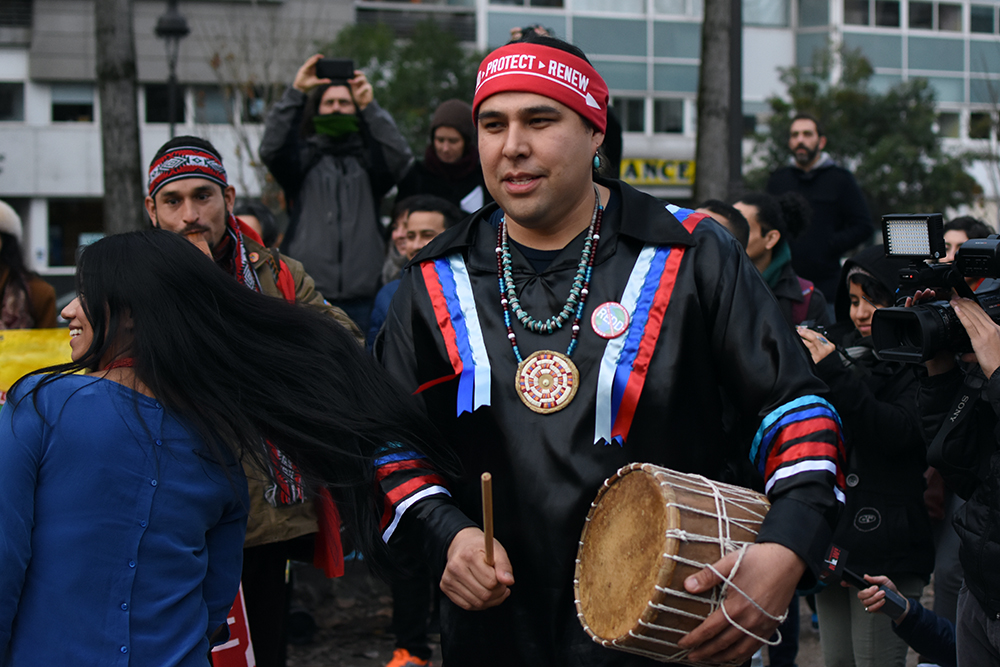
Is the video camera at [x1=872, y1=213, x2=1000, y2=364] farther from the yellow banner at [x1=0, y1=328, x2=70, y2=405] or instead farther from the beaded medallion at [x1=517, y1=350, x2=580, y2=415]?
the yellow banner at [x1=0, y1=328, x2=70, y2=405]

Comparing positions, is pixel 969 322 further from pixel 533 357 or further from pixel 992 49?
pixel 992 49

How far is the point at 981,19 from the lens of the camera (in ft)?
115

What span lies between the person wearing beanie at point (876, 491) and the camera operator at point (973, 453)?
27.2 inches

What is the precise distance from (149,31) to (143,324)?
28.2 m

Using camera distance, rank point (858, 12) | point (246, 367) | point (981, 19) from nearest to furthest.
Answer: point (246, 367) → point (858, 12) → point (981, 19)

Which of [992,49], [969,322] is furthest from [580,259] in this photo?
[992,49]

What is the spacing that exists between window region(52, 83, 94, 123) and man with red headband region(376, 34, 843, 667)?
94.2 feet

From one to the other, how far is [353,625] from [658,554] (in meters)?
4.44

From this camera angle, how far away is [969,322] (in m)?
3.12

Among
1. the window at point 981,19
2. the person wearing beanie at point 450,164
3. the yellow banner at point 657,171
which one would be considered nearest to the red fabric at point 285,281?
the person wearing beanie at point 450,164

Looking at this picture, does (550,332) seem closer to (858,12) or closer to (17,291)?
(17,291)

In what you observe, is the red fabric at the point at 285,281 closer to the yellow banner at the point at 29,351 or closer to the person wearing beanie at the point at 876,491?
the yellow banner at the point at 29,351

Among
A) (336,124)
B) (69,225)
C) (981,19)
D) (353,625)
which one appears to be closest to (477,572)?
(336,124)

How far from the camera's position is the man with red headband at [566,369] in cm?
244
